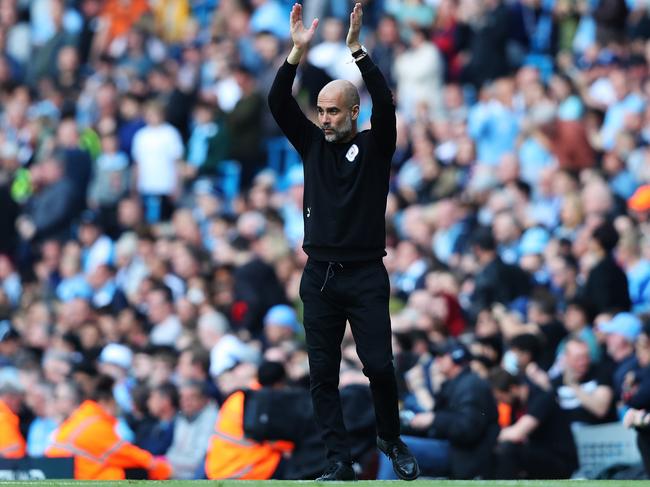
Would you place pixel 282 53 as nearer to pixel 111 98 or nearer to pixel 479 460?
pixel 111 98

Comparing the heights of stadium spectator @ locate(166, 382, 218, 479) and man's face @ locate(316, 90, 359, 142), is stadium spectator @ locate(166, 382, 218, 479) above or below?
below

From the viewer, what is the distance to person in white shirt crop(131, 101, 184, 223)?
20562 mm

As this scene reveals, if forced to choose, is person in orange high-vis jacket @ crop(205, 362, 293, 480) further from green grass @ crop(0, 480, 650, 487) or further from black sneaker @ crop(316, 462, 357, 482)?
green grass @ crop(0, 480, 650, 487)

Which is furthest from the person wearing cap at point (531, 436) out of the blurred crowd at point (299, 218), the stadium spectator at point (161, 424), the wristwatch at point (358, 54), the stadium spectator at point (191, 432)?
the wristwatch at point (358, 54)

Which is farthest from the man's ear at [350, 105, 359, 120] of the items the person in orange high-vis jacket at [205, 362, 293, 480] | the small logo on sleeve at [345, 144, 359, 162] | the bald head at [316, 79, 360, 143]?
the person in orange high-vis jacket at [205, 362, 293, 480]

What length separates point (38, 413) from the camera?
14766 mm

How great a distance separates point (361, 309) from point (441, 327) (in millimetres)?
5533

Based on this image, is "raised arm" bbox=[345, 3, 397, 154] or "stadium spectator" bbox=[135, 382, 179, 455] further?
"stadium spectator" bbox=[135, 382, 179, 455]

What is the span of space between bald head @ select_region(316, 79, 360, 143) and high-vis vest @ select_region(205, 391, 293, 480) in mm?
3946

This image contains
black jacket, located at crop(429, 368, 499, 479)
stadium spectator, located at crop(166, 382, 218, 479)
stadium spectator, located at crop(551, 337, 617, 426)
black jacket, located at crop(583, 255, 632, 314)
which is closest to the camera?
black jacket, located at crop(429, 368, 499, 479)

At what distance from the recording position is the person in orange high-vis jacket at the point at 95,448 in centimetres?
1226

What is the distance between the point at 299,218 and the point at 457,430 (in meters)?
7.10

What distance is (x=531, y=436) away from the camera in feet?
40.2

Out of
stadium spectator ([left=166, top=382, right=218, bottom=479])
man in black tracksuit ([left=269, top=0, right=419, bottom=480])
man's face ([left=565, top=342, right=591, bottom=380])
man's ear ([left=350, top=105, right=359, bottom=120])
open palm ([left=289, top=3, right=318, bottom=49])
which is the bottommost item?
stadium spectator ([left=166, top=382, right=218, bottom=479])
